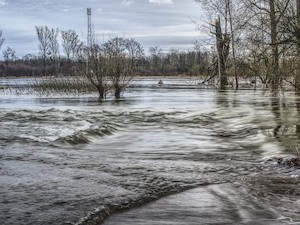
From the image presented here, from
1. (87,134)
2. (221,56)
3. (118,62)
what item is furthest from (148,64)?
(87,134)

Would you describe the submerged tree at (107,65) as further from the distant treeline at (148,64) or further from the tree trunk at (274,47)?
the distant treeline at (148,64)

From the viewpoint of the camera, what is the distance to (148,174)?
6.78 m

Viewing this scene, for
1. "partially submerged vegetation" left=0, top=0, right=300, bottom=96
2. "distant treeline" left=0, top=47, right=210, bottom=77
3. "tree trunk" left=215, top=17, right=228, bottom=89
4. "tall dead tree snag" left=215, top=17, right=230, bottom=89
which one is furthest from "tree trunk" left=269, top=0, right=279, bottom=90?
"distant treeline" left=0, top=47, right=210, bottom=77

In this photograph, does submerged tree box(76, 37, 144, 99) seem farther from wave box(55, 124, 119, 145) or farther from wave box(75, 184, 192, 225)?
wave box(75, 184, 192, 225)

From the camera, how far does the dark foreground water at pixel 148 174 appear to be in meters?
4.73

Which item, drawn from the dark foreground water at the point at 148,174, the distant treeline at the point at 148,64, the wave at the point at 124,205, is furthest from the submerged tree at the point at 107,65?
the distant treeline at the point at 148,64

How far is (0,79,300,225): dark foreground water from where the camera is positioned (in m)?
4.73

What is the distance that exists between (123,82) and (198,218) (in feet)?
78.3

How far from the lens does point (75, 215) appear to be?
4652 mm

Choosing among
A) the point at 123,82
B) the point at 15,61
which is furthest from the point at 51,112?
the point at 15,61

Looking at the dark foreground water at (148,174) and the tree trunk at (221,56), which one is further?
the tree trunk at (221,56)

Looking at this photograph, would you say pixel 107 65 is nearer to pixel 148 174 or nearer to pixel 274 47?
pixel 274 47

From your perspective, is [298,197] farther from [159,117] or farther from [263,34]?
[263,34]

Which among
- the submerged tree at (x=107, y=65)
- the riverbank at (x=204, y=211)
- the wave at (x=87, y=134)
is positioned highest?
the submerged tree at (x=107, y=65)
